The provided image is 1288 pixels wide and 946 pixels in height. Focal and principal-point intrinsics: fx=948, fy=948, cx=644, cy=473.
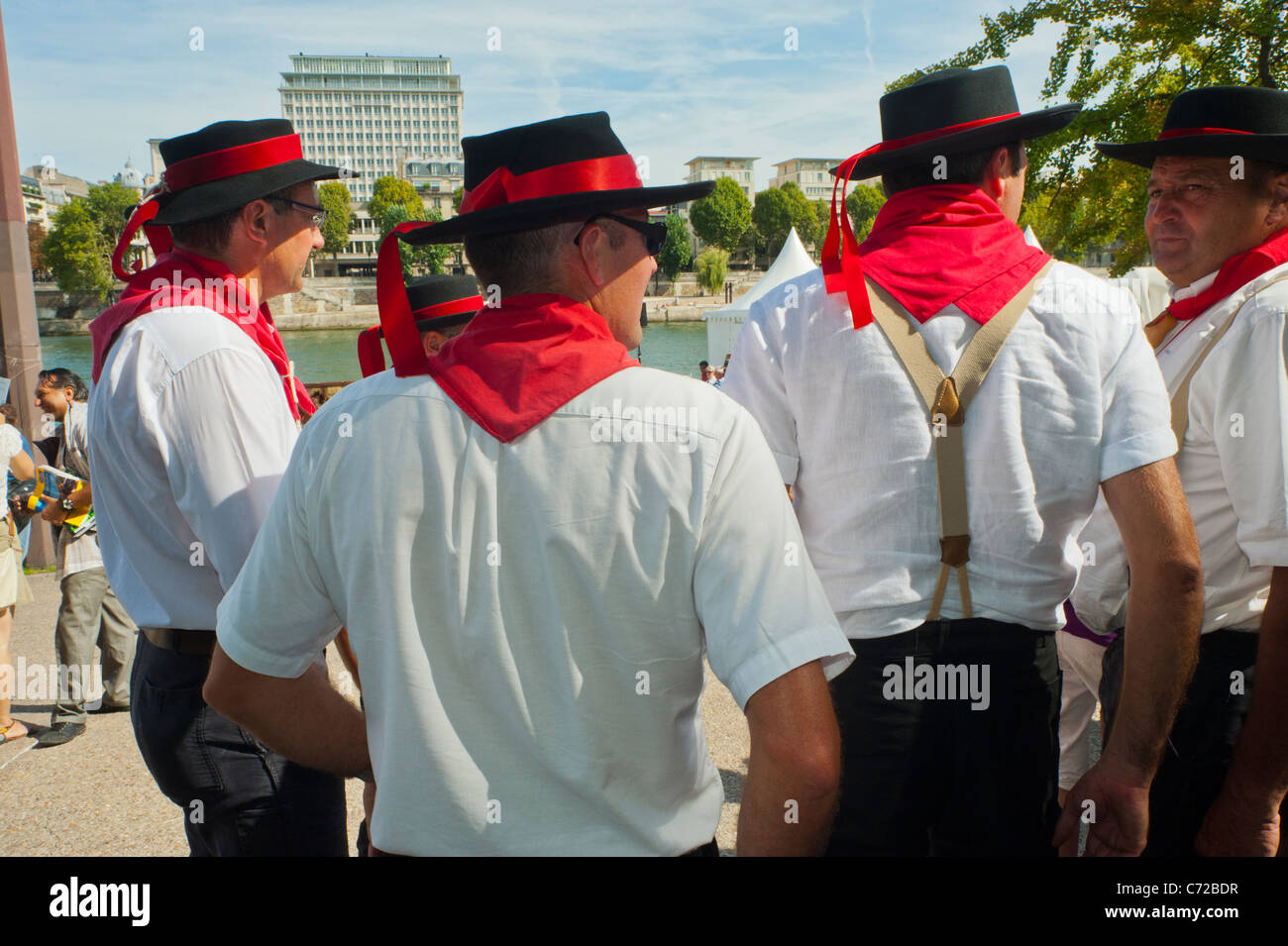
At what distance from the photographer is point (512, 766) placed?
1411mm

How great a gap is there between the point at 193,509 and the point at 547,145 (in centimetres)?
112

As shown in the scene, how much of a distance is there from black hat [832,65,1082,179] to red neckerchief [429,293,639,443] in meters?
1.02

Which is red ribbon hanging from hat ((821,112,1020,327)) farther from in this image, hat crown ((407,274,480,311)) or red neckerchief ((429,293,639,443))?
hat crown ((407,274,480,311))

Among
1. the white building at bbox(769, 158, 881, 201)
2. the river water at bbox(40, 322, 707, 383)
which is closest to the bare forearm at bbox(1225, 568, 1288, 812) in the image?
the river water at bbox(40, 322, 707, 383)

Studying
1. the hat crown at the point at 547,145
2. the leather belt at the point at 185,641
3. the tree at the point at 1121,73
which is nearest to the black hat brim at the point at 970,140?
the hat crown at the point at 547,145

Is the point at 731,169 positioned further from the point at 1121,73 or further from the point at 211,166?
the point at 211,166

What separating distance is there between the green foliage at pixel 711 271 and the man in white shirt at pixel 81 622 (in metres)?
93.1

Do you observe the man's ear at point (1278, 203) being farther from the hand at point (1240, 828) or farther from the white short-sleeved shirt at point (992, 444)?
the hand at point (1240, 828)

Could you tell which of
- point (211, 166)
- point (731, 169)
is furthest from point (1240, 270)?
point (731, 169)

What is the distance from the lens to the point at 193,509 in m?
2.05

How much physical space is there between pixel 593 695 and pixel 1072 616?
188 centimetres

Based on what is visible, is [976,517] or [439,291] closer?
[976,517]

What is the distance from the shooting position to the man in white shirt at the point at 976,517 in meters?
1.93
